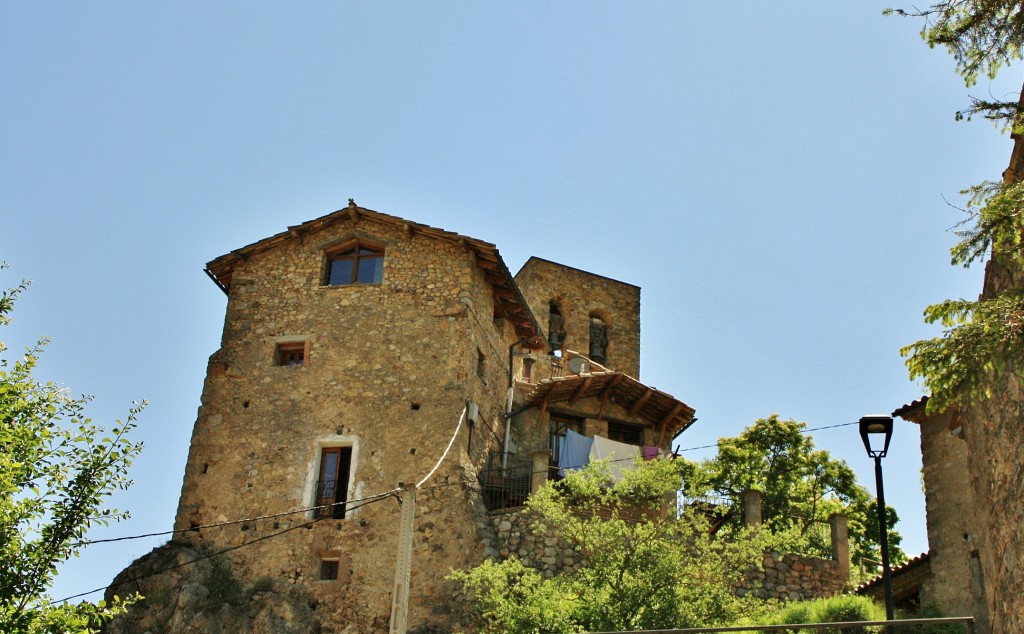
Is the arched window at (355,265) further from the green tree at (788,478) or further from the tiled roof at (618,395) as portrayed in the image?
the green tree at (788,478)

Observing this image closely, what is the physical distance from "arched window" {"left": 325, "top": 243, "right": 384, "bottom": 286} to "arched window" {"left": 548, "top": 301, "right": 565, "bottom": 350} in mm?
11873

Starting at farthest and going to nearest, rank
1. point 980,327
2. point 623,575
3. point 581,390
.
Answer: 1. point 581,390
2. point 623,575
3. point 980,327

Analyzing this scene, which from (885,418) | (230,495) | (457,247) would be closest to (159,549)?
(230,495)

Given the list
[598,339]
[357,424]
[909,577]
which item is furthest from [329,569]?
[598,339]

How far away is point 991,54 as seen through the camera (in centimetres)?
1247

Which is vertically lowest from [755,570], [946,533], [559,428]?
[755,570]

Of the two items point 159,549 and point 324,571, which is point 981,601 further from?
point 159,549

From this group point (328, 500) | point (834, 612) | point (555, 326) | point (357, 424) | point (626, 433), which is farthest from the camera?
point (555, 326)

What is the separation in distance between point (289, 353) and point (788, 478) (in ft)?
45.7

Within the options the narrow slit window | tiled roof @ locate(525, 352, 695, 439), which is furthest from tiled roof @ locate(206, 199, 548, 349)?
the narrow slit window

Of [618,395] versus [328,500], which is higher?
[618,395]

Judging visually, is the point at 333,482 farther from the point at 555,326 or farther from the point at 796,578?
the point at 555,326

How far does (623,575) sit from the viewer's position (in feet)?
60.0

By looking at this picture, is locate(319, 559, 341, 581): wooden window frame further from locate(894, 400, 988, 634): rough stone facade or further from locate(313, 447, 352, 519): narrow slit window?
locate(894, 400, 988, 634): rough stone facade
